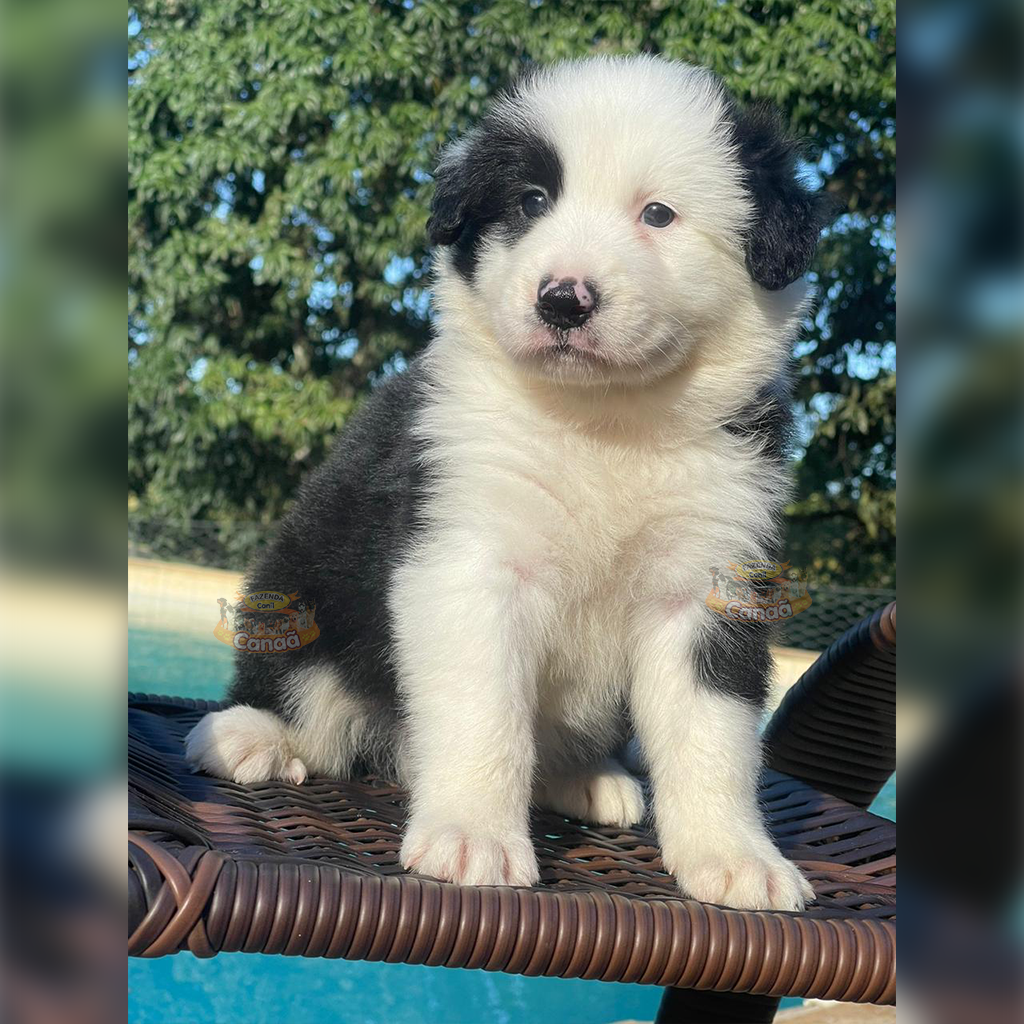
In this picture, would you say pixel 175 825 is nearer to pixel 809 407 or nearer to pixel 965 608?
pixel 965 608

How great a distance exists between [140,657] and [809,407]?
5398mm

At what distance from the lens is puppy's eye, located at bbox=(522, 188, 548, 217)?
186 cm

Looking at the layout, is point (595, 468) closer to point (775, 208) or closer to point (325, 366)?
point (775, 208)

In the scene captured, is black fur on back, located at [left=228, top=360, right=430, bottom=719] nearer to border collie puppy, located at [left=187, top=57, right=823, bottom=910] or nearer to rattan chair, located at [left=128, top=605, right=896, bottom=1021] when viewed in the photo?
border collie puppy, located at [left=187, top=57, right=823, bottom=910]

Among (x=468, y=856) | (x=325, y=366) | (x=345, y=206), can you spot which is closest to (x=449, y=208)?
(x=468, y=856)

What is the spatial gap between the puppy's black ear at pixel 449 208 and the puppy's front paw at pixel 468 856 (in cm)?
98

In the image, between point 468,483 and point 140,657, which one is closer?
point 468,483

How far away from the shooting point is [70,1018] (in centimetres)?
59

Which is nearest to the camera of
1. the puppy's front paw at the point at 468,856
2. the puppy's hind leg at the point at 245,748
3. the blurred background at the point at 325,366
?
the blurred background at the point at 325,366

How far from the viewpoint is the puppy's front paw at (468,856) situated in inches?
60.9

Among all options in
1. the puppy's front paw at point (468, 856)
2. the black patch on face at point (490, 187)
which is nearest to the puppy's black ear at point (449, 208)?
the black patch on face at point (490, 187)

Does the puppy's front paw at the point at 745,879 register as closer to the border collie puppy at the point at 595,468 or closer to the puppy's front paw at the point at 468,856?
the border collie puppy at the point at 595,468

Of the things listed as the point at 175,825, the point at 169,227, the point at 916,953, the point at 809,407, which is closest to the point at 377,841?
the point at 175,825

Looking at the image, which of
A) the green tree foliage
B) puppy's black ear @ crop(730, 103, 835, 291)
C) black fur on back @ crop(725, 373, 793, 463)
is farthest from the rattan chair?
Result: the green tree foliage
